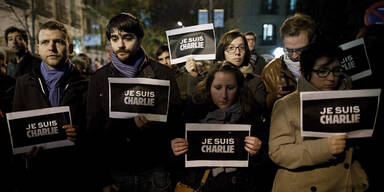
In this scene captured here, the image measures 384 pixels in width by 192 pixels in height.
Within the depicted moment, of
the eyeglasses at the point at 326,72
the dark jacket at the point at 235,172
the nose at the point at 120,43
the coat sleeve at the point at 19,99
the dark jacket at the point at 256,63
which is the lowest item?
the dark jacket at the point at 235,172

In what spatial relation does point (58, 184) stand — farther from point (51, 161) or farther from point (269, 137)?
point (269, 137)

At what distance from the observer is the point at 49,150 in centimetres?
250

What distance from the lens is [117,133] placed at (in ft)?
7.98

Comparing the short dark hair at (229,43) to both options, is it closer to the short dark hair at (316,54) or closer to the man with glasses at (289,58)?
the man with glasses at (289,58)

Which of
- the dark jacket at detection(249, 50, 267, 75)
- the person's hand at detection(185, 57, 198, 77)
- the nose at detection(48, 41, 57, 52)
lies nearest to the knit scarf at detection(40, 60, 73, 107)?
the nose at detection(48, 41, 57, 52)

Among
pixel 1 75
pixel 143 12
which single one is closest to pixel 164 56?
pixel 1 75

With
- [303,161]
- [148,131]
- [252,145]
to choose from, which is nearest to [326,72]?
[303,161]

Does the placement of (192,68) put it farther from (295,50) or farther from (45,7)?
(45,7)

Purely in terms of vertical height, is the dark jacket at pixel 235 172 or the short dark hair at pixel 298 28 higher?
the short dark hair at pixel 298 28

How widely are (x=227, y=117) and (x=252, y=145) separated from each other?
337mm

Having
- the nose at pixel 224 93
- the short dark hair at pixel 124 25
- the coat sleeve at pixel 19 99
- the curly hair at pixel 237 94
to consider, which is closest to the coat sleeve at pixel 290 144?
the curly hair at pixel 237 94

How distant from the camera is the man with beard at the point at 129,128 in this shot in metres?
2.43

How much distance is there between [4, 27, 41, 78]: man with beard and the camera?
4.34 meters

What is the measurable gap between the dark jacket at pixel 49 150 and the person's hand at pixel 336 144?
2107 millimetres
